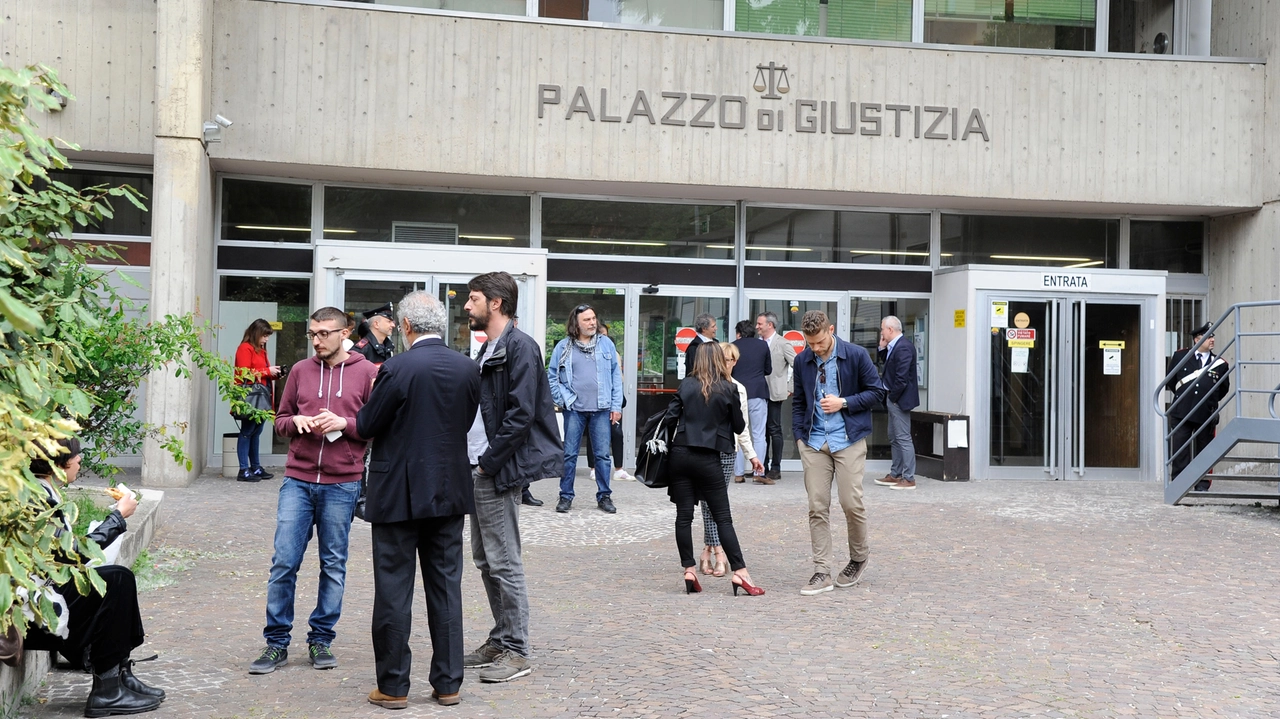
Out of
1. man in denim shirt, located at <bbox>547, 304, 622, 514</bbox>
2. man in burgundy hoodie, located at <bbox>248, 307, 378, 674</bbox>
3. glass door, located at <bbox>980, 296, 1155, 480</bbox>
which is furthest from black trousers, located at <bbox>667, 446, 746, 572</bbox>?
glass door, located at <bbox>980, 296, 1155, 480</bbox>

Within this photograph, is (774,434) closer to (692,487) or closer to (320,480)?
(692,487)

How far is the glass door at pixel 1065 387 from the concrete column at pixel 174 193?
30.4 feet

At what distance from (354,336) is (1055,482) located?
855 centimetres

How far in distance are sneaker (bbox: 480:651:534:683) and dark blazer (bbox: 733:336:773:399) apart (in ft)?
26.7

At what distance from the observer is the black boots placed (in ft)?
15.4

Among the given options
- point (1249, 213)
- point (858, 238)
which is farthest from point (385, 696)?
point (1249, 213)

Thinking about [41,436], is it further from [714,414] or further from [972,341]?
[972,341]

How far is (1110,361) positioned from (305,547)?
11.8 m

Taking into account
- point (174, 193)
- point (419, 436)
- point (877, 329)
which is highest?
point (174, 193)

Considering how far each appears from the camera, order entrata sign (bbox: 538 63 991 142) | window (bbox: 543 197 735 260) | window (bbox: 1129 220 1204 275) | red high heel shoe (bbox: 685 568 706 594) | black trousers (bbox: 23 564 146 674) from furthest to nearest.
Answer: window (bbox: 1129 220 1204 275)
window (bbox: 543 197 735 260)
entrata sign (bbox: 538 63 991 142)
red high heel shoe (bbox: 685 568 706 594)
black trousers (bbox: 23 564 146 674)

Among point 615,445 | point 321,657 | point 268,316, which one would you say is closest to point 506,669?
point 321,657

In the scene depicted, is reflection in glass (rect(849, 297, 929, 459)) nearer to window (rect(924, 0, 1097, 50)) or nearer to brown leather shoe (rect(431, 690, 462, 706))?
window (rect(924, 0, 1097, 50))

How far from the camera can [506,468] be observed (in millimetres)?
5461

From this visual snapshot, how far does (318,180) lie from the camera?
14391 mm
